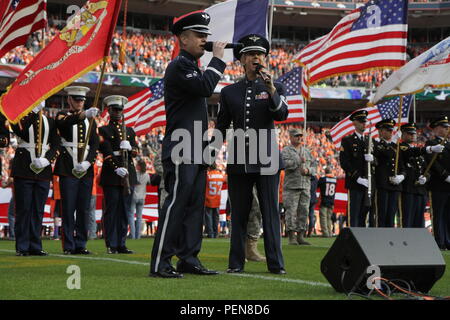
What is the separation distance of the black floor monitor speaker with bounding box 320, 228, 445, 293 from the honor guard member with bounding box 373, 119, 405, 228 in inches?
259

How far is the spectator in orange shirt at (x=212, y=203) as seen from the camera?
15922 millimetres

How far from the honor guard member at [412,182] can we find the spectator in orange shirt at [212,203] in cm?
542

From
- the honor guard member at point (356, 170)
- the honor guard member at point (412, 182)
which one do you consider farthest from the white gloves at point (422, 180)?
the honor guard member at point (356, 170)

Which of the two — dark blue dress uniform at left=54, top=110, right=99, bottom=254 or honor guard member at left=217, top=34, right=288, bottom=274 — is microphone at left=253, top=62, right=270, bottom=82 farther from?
dark blue dress uniform at left=54, top=110, right=99, bottom=254

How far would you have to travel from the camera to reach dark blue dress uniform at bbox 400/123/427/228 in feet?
37.4

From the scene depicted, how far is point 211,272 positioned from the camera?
222 inches

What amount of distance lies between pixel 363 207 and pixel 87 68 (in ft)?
16.9

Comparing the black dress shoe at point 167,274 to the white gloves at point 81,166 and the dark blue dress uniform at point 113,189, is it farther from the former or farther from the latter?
the dark blue dress uniform at point 113,189

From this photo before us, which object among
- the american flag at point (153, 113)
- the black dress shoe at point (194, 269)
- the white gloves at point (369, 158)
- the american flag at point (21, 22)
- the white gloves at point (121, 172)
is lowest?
the black dress shoe at point (194, 269)

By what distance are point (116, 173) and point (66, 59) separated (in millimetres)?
2478

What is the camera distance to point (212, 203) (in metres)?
16.1

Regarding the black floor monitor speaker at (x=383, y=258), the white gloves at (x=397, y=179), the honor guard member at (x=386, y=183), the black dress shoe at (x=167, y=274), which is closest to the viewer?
the black floor monitor speaker at (x=383, y=258)

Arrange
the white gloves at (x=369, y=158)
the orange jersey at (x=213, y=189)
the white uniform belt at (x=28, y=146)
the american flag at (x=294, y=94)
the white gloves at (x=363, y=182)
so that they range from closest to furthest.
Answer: the white uniform belt at (x=28, y=146) → the white gloves at (x=369, y=158) → the white gloves at (x=363, y=182) → the american flag at (x=294, y=94) → the orange jersey at (x=213, y=189)
